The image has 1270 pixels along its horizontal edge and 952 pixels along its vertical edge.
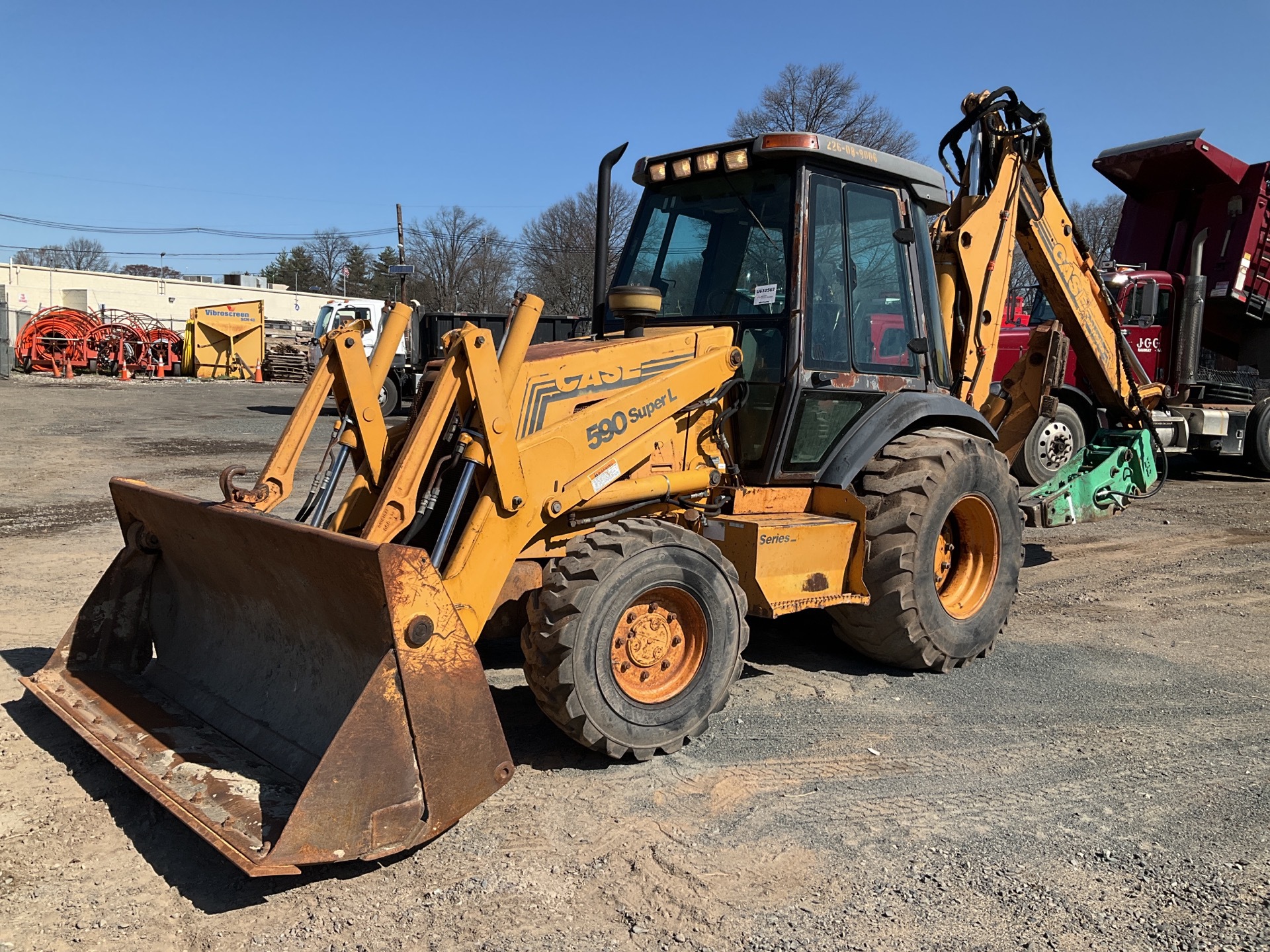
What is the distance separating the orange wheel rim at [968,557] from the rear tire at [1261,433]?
983 centimetres

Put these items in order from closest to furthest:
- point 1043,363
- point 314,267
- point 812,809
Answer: point 812,809 < point 1043,363 < point 314,267

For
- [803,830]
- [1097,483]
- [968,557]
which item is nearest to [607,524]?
[803,830]

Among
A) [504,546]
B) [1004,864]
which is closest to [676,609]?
[504,546]

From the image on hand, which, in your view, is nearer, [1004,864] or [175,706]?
[1004,864]

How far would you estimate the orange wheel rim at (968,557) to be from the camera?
545 centimetres

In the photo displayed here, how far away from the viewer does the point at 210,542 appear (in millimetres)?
4246

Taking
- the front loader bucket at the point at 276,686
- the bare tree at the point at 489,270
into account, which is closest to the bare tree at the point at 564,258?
the bare tree at the point at 489,270

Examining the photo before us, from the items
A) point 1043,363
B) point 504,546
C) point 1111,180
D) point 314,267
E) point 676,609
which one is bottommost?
point 676,609

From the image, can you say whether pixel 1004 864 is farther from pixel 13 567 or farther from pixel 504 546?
pixel 13 567

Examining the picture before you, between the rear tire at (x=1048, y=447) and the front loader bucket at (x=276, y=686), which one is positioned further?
the rear tire at (x=1048, y=447)

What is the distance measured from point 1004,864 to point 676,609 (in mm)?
1540

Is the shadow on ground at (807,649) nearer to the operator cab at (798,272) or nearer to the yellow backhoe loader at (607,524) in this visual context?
the yellow backhoe loader at (607,524)

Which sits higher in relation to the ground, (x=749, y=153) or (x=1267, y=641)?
(x=749, y=153)

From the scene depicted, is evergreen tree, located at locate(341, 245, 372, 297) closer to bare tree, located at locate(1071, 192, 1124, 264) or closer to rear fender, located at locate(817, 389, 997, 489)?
bare tree, located at locate(1071, 192, 1124, 264)
